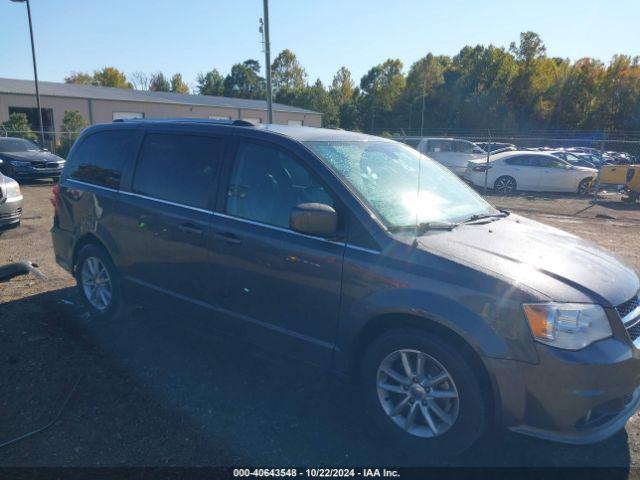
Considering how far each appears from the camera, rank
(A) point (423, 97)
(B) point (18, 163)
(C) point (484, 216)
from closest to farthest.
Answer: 1. (C) point (484, 216)
2. (B) point (18, 163)
3. (A) point (423, 97)

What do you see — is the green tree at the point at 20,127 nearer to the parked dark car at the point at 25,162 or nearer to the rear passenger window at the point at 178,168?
the parked dark car at the point at 25,162

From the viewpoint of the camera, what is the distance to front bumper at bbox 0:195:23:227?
8.07 m

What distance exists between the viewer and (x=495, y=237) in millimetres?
3230

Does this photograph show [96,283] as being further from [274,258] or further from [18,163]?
[18,163]

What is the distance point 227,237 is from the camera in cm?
354

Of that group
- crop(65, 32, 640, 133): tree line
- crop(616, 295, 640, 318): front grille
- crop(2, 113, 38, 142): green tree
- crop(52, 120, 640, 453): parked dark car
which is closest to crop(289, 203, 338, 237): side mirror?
crop(52, 120, 640, 453): parked dark car

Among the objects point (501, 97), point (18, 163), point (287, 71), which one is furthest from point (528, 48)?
point (18, 163)

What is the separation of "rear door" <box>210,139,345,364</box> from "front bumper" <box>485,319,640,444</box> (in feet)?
3.60

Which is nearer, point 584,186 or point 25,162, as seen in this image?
point 25,162

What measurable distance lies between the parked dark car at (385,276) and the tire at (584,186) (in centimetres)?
1467

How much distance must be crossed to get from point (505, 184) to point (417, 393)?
50.8 feet

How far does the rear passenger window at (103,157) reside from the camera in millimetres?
4531

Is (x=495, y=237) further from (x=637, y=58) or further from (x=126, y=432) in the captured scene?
(x=637, y=58)

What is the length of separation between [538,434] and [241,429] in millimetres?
1787
